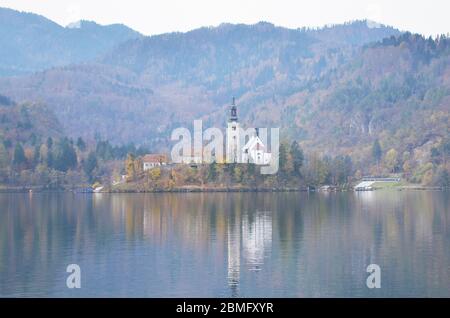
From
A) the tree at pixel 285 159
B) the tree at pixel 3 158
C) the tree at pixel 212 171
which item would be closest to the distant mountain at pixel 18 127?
the tree at pixel 3 158

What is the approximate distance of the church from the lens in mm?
140000

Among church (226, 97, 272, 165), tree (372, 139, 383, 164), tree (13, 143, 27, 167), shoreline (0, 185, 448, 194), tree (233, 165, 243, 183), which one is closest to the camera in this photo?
shoreline (0, 185, 448, 194)

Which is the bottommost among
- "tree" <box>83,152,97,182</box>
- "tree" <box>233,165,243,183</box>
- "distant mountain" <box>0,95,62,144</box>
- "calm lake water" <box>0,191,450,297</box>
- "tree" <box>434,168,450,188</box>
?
"calm lake water" <box>0,191,450,297</box>

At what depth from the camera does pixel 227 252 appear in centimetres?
5462

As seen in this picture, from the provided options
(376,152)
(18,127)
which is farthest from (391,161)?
(18,127)

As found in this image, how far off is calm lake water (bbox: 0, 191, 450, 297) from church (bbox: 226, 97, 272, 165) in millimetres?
51048

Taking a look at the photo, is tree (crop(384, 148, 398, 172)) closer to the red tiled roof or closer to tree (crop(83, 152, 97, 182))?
the red tiled roof

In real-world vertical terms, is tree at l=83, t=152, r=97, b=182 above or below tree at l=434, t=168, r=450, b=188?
above

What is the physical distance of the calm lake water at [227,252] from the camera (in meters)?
42.4

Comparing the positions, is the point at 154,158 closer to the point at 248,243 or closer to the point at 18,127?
the point at 18,127

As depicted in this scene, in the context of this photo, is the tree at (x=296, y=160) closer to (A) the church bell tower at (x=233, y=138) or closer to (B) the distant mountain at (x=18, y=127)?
(A) the church bell tower at (x=233, y=138)

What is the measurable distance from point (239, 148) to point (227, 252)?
8771 centimetres

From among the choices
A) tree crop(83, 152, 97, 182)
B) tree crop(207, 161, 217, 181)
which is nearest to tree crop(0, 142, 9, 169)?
tree crop(83, 152, 97, 182)
